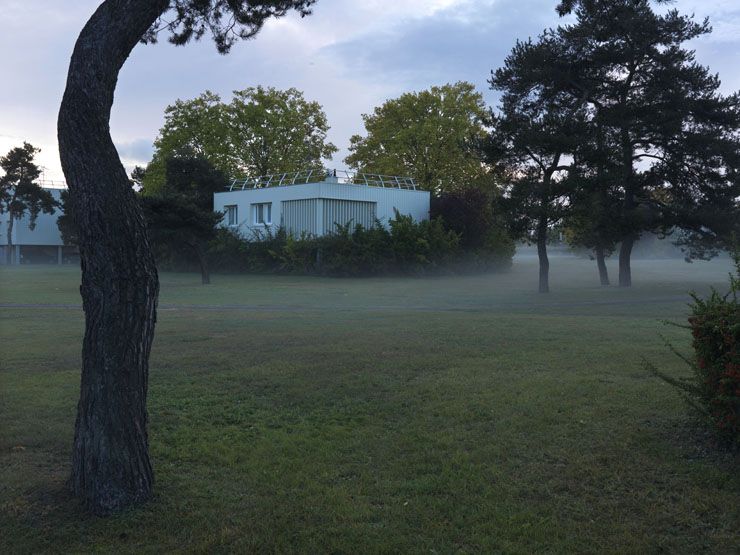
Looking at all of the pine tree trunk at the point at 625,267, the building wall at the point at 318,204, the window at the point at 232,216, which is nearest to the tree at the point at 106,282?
the pine tree trunk at the point at 625,267

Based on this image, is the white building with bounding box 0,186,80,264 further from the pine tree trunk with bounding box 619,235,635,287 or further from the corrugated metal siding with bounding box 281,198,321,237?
the pine tree trunk with bounding box 619,235,635,287

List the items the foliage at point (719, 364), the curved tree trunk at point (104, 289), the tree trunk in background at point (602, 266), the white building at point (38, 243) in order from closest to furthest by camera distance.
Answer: the curved tree trunk at point (104, 289), the foliage at point (719, 364), the tree trunk in background at point (602, 266), the white building at point (38, 243)

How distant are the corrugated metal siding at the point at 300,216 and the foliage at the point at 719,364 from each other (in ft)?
110

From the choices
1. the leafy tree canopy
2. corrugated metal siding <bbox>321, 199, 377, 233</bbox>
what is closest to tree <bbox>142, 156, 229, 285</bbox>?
corrugated metal siding <bbox>321, 199, 377, 233</bbox>

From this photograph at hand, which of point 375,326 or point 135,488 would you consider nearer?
point 135,488

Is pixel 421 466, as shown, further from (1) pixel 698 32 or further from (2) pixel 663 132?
(1) pixel 698 32

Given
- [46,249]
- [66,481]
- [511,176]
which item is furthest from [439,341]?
[46,249]

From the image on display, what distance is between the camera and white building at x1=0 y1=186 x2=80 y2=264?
244 ft

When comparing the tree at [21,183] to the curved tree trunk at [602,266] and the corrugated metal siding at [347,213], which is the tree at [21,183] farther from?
the curved tree trunk at [602,266]

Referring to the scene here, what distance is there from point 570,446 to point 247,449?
2.62 meters

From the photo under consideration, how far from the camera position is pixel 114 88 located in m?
4.56

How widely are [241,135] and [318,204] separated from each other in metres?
20.7

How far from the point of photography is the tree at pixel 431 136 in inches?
2068

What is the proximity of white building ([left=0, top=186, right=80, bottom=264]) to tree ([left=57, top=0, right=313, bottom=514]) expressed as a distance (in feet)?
249
